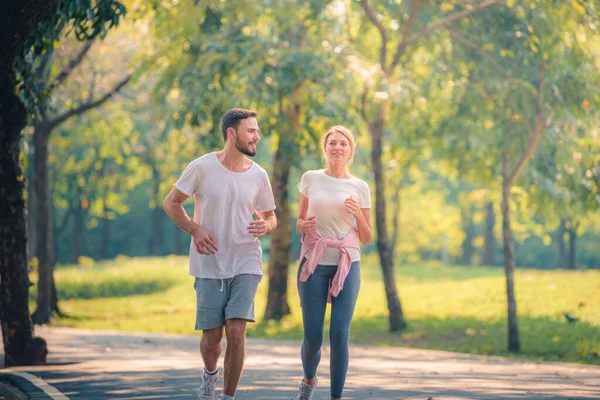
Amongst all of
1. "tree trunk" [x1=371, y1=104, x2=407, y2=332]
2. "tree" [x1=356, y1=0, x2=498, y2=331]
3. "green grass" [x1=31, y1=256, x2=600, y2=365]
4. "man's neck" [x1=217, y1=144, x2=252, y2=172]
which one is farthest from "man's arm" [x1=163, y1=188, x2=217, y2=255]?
"tree trunk" [x1=371, y1=104, x2=407, y2=332]

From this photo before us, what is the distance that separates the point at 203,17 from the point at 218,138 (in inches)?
106

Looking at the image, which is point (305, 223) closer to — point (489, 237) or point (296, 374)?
point (296, 374)

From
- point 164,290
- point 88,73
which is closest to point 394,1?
point 88,73

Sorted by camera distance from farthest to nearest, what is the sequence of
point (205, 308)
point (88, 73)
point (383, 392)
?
point (88, 73) < point (383, 392) < point (205, 308)

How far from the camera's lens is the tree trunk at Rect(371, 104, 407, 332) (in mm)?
20031

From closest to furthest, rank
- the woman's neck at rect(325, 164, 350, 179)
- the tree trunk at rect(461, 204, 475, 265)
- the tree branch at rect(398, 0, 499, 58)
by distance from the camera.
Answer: the woman's neck at rect(325, 164, 350, 179), the tree branch at rect(398, 0, 499, 58), the tree trunk at rect(461, 204, 475, 265)

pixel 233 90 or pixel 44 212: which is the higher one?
pixel 233 90

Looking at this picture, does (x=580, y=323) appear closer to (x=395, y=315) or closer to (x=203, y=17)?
(x=395, y=315)

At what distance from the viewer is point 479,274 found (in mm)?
37125

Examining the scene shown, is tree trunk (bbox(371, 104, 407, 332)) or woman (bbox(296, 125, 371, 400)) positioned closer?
woman (bbox(296, 125, 371, 400))

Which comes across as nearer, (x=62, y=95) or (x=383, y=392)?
(x=383, y=392)

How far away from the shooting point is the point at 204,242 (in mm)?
7012

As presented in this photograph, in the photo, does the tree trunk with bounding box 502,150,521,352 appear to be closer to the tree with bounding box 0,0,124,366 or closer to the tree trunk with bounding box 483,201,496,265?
the tree with bounding box 0,0,124,366

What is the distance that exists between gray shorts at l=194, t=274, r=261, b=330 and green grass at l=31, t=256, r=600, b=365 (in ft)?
29.8
